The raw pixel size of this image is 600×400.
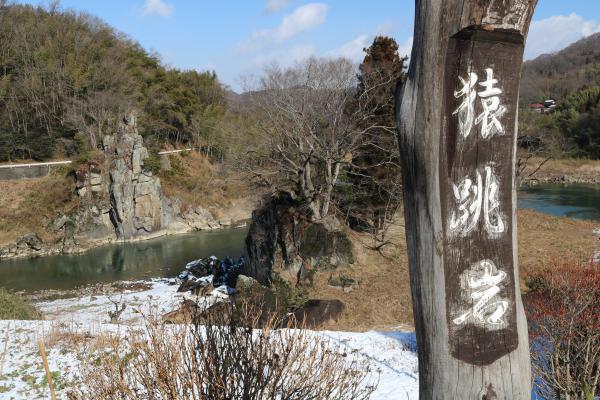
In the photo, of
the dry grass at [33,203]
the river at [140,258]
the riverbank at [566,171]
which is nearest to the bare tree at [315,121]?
the river at [140,258]

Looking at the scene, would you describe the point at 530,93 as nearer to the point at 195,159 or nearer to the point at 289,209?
the point at 195,159

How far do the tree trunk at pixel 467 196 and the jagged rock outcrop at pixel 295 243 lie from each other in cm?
1229

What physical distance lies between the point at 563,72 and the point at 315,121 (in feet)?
291

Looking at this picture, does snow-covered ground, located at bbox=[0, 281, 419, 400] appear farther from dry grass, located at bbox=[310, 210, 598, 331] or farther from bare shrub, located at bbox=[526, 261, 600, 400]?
dry grass, located at bbox=[310, 210, 598, 331]

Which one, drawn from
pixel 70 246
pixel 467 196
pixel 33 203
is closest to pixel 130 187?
pixel 70 246

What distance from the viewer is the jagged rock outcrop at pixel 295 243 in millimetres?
14008

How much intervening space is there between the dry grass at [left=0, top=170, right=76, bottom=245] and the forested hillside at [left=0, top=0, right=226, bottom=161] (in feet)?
9.97

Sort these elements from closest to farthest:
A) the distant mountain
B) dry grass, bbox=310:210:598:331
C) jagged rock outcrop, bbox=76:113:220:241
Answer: dry grass, bbox=310:210:598:331, jagged rock outcrop, bbox=76:113:220:241, the distant mountain

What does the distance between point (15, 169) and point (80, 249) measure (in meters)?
10.1

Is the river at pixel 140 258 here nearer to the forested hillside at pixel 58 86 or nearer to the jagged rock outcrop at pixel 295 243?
the jagged rock outcrop at pixel 295 243

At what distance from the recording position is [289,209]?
14969mm

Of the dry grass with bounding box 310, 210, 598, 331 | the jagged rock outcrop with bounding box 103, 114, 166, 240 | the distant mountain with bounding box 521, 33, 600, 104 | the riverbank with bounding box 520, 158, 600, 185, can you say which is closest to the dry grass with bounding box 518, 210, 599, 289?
the dry grass with bounding box 310, 210, 598, 331

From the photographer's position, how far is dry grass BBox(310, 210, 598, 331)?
440 inches

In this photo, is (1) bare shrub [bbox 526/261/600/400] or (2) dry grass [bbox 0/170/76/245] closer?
(1) bare shrub [bbox 526/261/600/400]
